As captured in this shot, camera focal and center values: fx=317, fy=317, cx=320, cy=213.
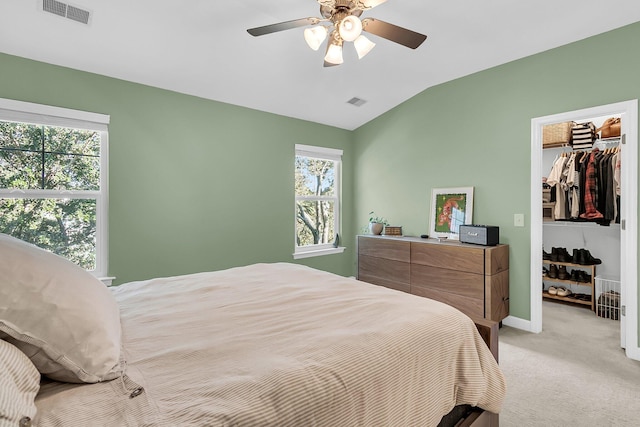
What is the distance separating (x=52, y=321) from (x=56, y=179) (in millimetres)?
2544

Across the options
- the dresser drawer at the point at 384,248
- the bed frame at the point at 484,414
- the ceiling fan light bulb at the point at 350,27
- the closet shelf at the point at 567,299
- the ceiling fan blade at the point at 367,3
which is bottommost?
the closet shelf at the point at 567,299

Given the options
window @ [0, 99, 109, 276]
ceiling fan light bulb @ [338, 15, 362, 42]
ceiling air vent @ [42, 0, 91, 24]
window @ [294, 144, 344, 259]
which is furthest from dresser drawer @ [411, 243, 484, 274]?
ceiling air vent @ [42, 0, 91, 24]

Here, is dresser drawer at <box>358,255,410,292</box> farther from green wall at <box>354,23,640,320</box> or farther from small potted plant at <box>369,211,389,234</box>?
green wall at <box>354,23,640,320</box>

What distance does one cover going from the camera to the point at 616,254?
3.88 m

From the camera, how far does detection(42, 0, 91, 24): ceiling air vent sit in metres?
2.12

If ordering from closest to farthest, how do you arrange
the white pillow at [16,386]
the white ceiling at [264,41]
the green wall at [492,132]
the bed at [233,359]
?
the white pillow at [16,386] < the bed at [233,359] < the white ceiling at [264,41] < the green wall at [492,132]

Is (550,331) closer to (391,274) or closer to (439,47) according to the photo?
(391,274)

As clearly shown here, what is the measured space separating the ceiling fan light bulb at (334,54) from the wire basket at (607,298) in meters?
3.99

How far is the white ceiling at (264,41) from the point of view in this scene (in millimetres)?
2309

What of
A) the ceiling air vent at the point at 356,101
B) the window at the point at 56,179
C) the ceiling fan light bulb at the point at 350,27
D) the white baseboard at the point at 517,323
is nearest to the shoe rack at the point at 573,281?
the white baseboard at the point at 517,323

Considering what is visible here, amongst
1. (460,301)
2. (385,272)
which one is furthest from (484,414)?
(385,272)

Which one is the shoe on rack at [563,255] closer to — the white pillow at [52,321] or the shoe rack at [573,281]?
the shoe rack at [573,281]

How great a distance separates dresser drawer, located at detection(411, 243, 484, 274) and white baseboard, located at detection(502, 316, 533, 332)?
29.7 inches

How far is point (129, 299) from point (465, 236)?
10.00ft
